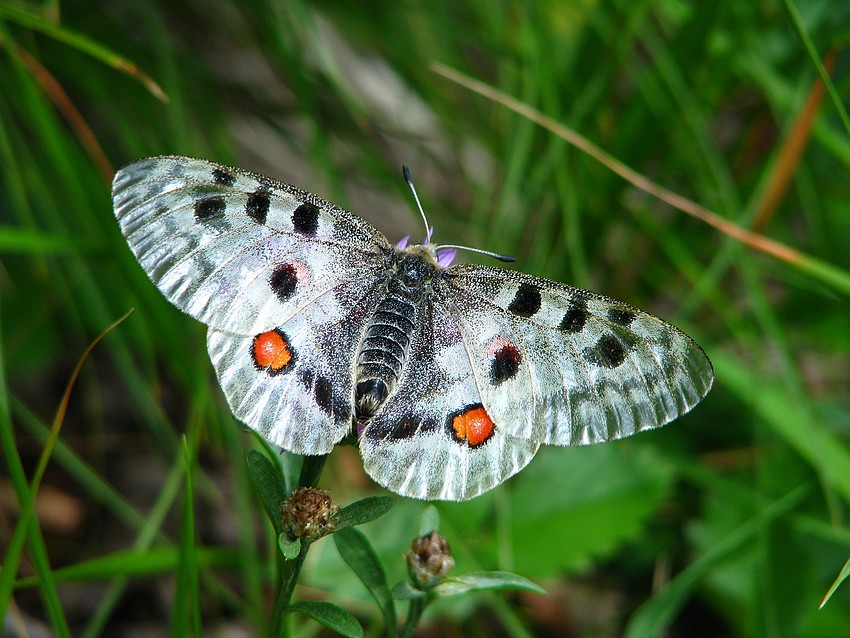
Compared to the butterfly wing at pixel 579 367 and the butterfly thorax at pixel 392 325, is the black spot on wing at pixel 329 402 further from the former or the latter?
the butterfly wing at pixel 579 367

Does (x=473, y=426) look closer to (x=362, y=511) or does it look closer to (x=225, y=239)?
(x=362, y=511)

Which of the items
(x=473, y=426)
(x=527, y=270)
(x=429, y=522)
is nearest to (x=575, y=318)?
(x=473, y=426)

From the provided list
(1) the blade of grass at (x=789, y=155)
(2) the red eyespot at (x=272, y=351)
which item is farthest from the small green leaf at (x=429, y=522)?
(1) the blade of grass at (x=789, y=155)

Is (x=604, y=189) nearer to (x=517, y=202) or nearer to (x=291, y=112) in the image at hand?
(x=517, y=202)

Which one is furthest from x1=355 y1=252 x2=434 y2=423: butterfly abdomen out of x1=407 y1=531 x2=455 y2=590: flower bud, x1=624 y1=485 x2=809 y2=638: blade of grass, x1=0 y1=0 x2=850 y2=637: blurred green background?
x1=624 y1=485 x2=809 y2=638: blade of grass

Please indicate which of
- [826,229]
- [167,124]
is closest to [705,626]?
[826,229]

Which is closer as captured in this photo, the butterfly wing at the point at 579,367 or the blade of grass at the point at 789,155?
the butterfly wing at the point at 579,367
